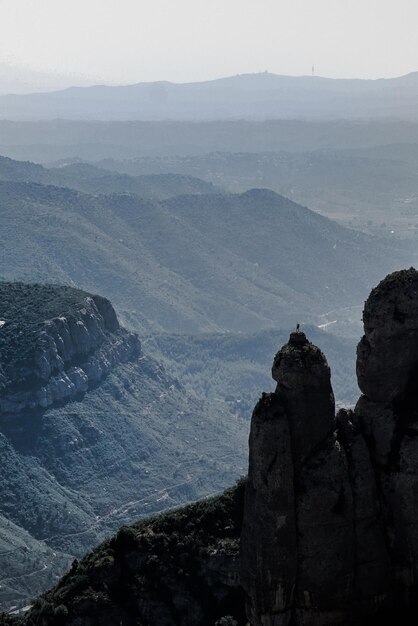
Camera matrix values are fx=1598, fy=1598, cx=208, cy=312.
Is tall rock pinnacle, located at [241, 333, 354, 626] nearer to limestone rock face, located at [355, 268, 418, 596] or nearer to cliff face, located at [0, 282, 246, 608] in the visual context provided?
limestone rock face, located at [355, 268, 418, 596]

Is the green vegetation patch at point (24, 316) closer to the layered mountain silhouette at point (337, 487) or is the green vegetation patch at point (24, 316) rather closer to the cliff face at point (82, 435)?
the cliff face at point (82, 435)

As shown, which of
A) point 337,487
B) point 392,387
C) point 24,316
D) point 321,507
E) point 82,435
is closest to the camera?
point 321,507

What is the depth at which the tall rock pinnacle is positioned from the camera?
4966 centimetres

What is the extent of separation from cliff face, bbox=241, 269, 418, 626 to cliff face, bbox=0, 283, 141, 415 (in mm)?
95181

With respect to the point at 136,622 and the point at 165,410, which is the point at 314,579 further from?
the point at 165,410

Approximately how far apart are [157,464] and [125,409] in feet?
31.5

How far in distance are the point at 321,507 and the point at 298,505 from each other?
72 cm

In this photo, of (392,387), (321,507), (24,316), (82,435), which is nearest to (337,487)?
(321,507)

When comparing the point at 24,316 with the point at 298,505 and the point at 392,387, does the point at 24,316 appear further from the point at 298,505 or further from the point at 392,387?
the point at 298,505

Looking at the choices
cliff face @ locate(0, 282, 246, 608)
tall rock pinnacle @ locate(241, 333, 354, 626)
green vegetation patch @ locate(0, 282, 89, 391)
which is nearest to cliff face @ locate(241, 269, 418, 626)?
tall rock pinnacle @ locate(241, 333, 354, 626)

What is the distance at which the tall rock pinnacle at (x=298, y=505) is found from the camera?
1955 inches

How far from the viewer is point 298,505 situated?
4975 centimetres

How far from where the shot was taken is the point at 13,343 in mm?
147375

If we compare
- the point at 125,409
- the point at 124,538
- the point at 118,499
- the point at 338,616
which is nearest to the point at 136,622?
the point at 124,538
